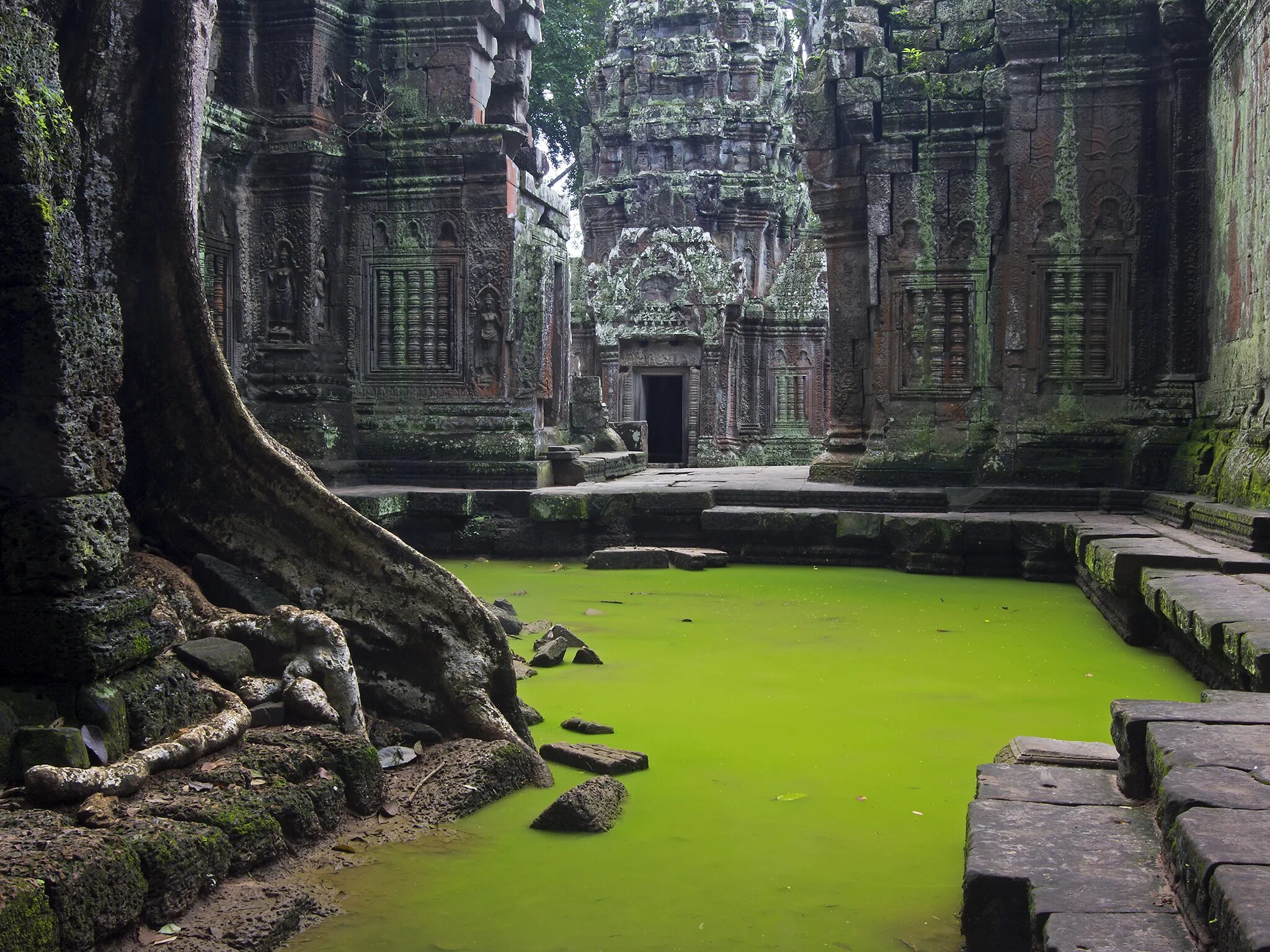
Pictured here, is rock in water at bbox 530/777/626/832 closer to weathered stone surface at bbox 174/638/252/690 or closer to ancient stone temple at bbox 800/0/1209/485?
weathered stone surface at bbox 174/638/252/690

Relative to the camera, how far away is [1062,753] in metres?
3.27

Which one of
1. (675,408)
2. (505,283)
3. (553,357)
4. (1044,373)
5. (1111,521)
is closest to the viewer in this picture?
(1111,521)

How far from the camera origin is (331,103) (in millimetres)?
10656

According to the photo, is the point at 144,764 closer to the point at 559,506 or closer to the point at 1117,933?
the point at 1117,933

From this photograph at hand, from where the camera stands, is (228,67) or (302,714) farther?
(228,67)

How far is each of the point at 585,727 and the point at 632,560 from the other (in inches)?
183

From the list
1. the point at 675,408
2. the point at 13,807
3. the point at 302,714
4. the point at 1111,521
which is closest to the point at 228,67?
the point at 1111,521


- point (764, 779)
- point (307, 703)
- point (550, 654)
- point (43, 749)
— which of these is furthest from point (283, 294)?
point (43, 749)

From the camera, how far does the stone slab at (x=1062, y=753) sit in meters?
3.17

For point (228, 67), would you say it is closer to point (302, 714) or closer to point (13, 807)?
point (302, 714)

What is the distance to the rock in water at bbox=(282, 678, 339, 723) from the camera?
346 cm

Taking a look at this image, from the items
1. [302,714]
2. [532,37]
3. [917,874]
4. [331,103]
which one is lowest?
[917,874]

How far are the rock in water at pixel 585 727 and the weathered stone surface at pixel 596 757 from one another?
0.30 metres

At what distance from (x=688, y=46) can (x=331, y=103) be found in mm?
13382
